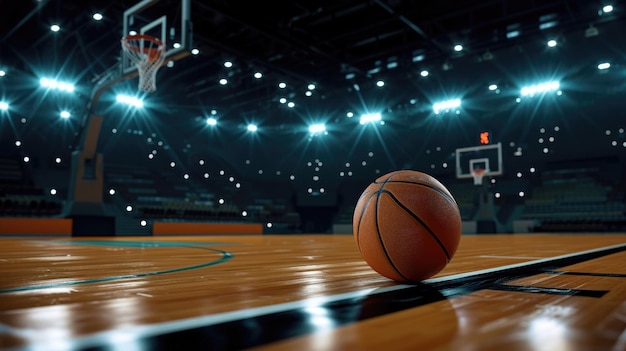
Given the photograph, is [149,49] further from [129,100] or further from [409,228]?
[129,100]

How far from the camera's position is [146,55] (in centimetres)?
698

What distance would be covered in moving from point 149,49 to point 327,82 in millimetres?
6478

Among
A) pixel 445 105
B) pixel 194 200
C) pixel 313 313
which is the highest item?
pixel 445 105

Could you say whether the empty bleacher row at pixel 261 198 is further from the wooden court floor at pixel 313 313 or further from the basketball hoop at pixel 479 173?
the wooden court floor at pixel 313 313

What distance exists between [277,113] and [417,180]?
15644mm

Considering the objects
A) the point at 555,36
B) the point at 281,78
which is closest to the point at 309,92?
the point at 281,78

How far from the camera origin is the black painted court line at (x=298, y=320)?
812 mm

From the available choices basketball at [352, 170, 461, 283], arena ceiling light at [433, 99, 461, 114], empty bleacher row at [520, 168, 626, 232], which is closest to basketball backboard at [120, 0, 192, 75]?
basketball at [352, 170, 461, 283]

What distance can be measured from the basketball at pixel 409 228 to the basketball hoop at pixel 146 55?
5.85m

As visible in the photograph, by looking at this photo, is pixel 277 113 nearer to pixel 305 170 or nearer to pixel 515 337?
pixel 305 170

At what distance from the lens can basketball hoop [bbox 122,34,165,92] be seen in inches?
263

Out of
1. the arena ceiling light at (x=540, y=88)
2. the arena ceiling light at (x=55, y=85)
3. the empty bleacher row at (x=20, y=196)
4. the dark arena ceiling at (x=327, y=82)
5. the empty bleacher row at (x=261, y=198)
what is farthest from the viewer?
the arena ceiling light at (x=540, y=88)

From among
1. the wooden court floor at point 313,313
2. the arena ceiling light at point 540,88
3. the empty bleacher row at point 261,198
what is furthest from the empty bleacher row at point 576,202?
the wooden court floor at point 313,313

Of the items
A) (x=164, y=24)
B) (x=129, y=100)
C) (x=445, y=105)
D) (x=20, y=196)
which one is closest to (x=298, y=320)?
(x=164, y=24)
